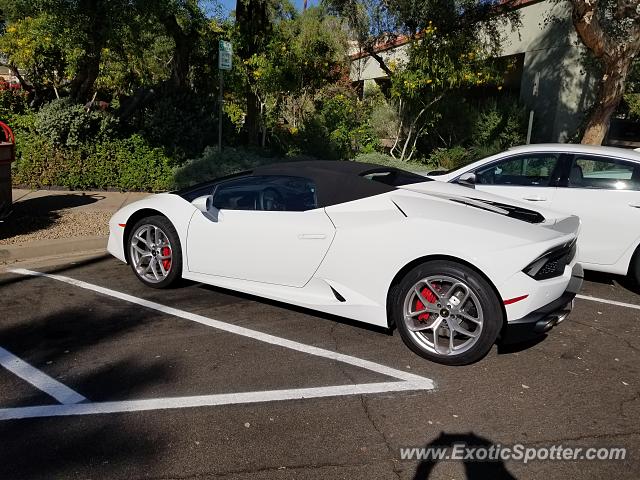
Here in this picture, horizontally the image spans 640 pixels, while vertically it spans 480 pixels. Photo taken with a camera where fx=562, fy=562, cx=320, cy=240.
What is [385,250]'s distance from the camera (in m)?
3.95

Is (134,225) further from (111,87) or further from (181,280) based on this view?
(111,87)

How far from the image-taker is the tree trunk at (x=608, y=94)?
9.95m

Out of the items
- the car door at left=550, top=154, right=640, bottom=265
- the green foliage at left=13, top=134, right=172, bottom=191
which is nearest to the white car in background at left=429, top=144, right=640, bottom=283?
the car door at left=550, top=154, right=640, bottom=265

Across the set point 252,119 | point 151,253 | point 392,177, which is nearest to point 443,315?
point 392,177

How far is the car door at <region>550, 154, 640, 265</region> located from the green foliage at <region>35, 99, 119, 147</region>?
8123 millimetres

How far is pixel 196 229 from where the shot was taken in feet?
16.2

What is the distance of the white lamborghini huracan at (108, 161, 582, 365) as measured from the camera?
3645 mm

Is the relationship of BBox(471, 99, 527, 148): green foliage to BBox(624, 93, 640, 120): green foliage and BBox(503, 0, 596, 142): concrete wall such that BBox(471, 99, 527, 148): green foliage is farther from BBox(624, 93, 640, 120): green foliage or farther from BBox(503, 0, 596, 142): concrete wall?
BBox(624, 93, 640, 120): green foliage

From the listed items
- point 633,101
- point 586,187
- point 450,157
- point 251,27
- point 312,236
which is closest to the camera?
point 312,236

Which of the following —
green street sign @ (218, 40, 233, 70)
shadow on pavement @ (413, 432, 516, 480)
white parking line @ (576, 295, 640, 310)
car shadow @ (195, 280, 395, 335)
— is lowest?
shadow on pavement @ (413, 432, 516, 480)

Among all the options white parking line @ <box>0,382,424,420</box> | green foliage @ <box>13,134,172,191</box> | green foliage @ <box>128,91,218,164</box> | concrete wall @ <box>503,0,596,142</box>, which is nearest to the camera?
white parking line @ <box>0,382,424,420</box>

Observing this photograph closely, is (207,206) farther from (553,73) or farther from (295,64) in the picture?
(553,73)

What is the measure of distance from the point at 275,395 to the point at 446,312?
1.27 meters

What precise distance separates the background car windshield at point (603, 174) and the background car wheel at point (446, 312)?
2762mm
